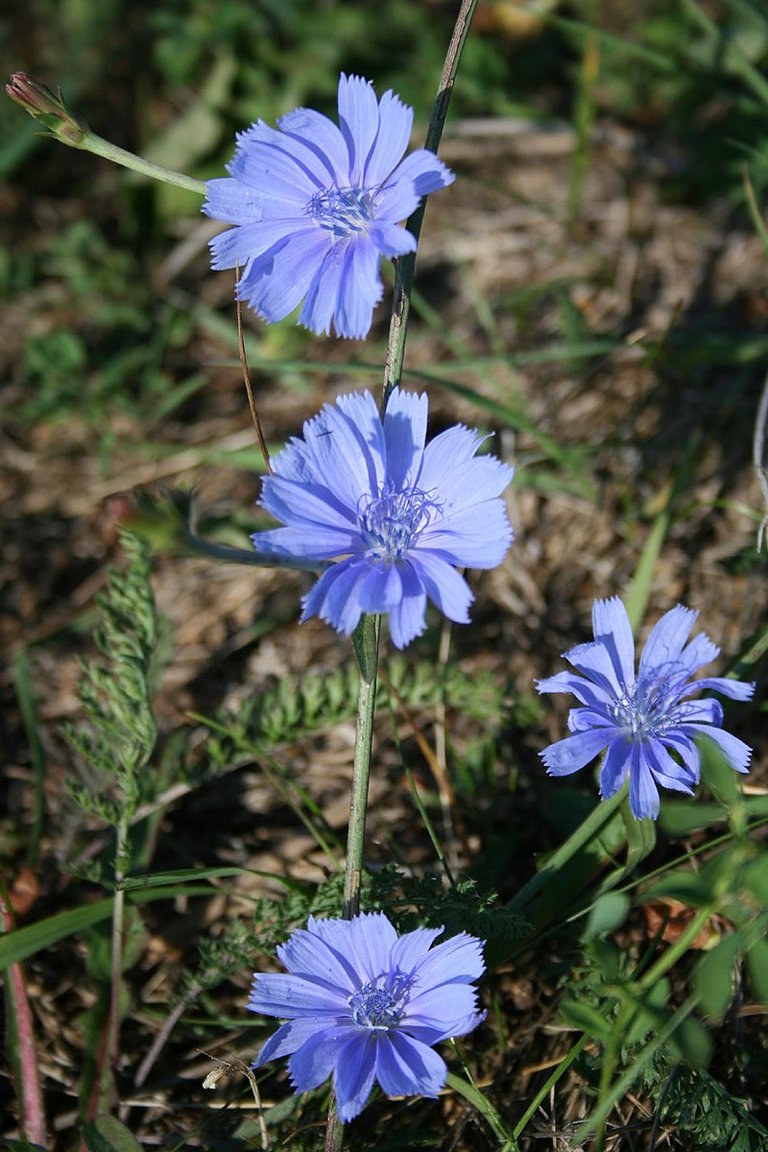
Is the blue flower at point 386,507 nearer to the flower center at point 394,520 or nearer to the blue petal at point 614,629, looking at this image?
the flower center at point 394,520

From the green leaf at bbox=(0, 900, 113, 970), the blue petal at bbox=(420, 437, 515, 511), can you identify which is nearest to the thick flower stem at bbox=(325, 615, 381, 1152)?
the blue petal at bbox=(420, 437, 515, 511)

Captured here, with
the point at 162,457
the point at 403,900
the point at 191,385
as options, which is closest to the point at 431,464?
the point at 403,900

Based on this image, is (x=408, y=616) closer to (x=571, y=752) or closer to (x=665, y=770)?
(x=571, y=752)

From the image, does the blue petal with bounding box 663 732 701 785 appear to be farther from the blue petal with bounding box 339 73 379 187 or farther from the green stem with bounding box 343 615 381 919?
the blue petal with bounding box 339 73 379 187

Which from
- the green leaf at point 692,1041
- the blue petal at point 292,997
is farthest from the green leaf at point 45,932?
the green leaf at point 692,1041

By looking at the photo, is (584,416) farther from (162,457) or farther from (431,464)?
(431,464)

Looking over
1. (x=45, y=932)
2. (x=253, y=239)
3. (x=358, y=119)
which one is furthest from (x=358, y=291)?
(x=45, y=932)
